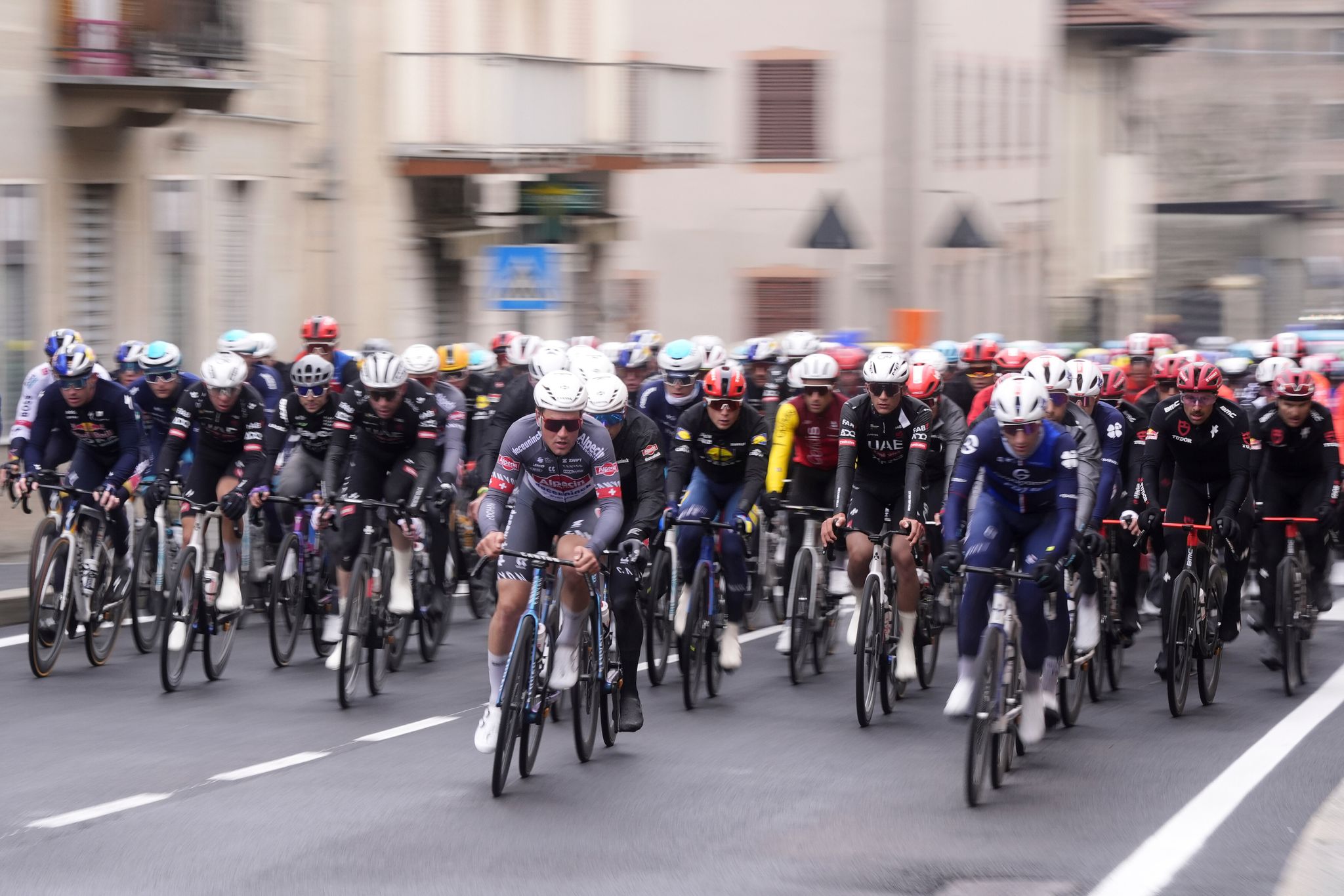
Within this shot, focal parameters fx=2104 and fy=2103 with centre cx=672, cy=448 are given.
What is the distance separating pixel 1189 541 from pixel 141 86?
11.1 m

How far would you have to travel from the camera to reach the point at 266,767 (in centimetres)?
936

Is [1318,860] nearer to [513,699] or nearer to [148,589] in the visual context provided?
[513,699]

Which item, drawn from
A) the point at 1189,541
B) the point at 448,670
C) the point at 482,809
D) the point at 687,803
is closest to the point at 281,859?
the point at 482,809

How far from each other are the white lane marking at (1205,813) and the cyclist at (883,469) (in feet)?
6.83

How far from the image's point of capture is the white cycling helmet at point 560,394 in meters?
9.24

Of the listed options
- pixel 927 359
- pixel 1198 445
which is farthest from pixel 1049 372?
pixel 927 359

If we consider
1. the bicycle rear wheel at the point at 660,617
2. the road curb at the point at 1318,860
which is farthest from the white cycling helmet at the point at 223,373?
the road curb at the point at 1318,860

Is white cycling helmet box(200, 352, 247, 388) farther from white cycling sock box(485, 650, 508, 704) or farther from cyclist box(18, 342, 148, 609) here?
white cycling sock box(485, 650, 508, 704)

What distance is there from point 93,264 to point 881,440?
35.6 feet

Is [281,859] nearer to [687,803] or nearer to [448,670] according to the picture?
[687,803]

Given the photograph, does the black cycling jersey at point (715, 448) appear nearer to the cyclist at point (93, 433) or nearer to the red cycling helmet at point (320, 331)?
the cyclist at point (93, 433)

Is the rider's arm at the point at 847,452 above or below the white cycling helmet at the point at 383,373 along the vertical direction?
below

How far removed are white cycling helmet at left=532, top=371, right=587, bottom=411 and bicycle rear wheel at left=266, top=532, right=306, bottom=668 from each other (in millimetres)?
3380

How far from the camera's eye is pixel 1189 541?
40.0 feet
